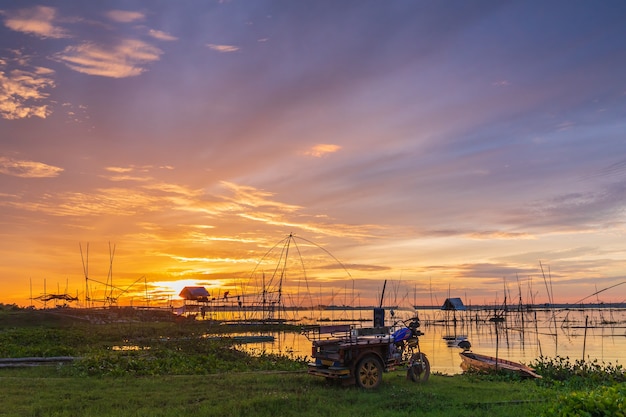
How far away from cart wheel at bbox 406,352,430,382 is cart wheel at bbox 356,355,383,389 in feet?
6.57

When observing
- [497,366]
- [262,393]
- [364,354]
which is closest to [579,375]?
[497,366]

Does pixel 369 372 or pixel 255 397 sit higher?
pixel 369 372

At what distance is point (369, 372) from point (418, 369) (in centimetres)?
278

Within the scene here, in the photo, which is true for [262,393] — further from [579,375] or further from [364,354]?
[579,375]

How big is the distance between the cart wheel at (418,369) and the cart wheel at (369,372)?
2.00 metres

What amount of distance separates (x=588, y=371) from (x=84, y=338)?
36.4 metres

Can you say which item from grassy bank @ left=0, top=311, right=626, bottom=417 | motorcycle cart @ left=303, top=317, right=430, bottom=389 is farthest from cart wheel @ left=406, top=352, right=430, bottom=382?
grassy bank @ left=0, top=311, right=626, bottom=417

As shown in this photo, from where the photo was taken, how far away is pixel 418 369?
66.7 ft

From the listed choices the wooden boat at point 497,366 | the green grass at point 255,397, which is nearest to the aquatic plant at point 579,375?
the wooden boat at point 497,366

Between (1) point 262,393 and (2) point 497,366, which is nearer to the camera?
(1) point 262,393

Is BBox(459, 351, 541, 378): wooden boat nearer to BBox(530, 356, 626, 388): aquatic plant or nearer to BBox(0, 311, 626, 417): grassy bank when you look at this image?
BBox(530, 356, 626, 388): aquatic plant

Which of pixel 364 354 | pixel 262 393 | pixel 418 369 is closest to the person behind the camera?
pixel 262 393

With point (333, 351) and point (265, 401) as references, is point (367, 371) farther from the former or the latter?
point (265, 401)

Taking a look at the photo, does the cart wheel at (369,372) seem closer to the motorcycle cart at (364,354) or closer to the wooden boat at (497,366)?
the motorcycle cart at (364,354)
